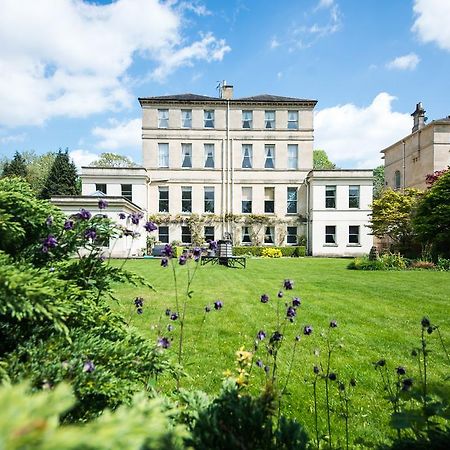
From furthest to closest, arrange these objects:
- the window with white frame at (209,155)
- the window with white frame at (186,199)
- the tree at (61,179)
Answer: the tree at (61,179), the window with white frame at (209,155), the window with white frame at (186,199)

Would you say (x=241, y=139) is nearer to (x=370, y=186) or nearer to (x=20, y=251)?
(x=370, y=186)

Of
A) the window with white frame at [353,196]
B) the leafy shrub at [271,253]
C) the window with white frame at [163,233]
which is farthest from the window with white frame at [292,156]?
the window with white frame at [163,233]

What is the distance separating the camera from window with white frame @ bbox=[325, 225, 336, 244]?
31469 mm

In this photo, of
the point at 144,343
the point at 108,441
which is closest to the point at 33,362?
the point at 144,343

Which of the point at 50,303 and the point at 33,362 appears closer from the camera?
the point at 50,303

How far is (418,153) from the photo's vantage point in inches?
1359

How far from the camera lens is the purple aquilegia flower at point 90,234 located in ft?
7.02

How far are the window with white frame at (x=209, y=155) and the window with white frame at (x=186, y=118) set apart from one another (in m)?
2.79

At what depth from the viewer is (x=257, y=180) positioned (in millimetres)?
33375

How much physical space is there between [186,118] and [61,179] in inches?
909

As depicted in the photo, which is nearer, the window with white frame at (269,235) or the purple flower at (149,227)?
the purple flower at (149,227)

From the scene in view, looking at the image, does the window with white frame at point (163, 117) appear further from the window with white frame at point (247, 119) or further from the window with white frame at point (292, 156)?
the window with white frame at point (292, 156)

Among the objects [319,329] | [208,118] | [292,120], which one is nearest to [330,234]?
[292,120]

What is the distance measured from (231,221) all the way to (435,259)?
1789 centimetres
